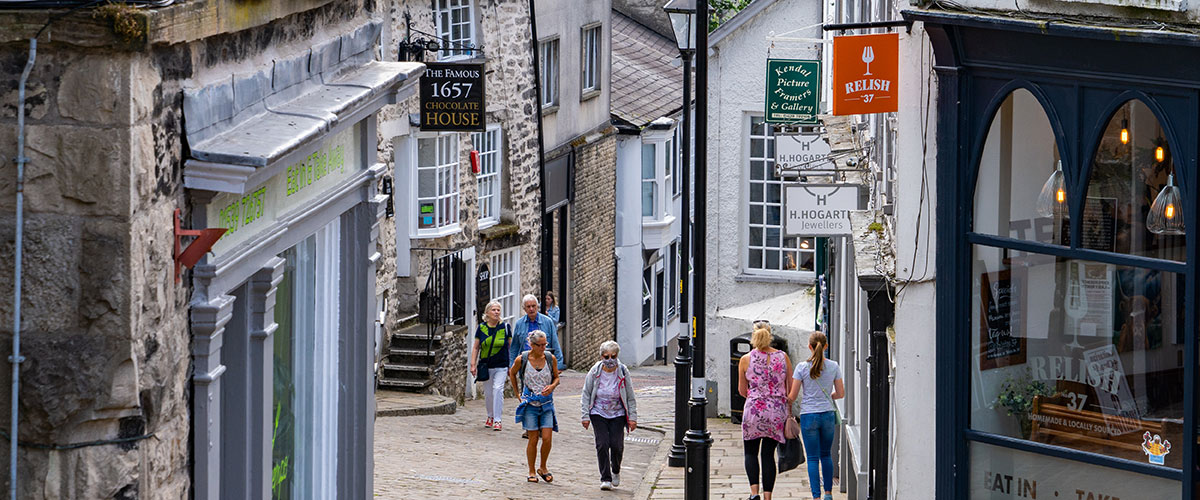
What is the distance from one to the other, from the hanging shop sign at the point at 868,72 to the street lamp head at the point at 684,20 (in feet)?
19.7

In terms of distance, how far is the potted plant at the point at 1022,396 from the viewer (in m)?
7.53

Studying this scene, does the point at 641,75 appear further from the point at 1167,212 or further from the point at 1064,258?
the point at 1167,212

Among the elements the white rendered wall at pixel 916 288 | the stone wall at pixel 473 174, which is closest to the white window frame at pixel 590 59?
the stone wall at pixel 473 174

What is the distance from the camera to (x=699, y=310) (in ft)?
44.5

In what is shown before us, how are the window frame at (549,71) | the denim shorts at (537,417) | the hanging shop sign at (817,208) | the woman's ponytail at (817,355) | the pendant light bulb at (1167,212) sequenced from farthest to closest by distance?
the window frame at (549,71)
the denim shorts at (537,417)
the hanging shop sign at (817,208)
the woman's ponytail at (817,355)
the pendant light bulb at (1167,212)

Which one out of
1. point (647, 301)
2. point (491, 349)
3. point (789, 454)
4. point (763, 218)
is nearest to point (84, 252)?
point (789, 454)

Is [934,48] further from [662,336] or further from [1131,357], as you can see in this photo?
[662,336]

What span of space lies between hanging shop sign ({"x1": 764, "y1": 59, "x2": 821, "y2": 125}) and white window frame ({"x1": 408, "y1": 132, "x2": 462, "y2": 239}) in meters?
8.21

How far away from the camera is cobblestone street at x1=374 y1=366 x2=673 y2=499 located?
1416 cm

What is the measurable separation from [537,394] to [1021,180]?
291 inches

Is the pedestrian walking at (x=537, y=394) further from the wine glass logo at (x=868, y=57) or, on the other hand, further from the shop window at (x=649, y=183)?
the shop window at (x=649, y=183)

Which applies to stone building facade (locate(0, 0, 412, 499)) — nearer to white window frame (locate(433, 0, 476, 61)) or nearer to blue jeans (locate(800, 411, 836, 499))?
blue jeans (locate(800, 411, 836, 499))

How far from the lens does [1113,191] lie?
23.2ft

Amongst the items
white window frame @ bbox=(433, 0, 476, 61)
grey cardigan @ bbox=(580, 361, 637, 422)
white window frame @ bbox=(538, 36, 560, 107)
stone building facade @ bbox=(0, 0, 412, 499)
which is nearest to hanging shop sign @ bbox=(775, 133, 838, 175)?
grey cardigan @ bbox=(580, 361, 637, 422)
